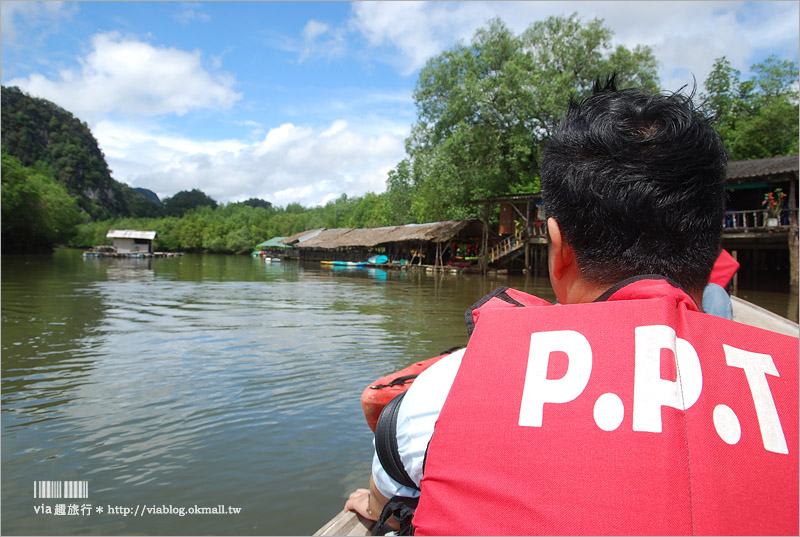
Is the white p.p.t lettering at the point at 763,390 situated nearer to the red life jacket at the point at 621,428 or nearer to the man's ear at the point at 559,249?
the red life jacket at the point at 621,428

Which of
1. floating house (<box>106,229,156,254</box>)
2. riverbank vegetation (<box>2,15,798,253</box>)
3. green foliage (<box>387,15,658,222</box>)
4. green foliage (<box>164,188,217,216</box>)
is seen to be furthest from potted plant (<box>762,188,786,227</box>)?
green foliage (<box>164,188,217,216</box>)

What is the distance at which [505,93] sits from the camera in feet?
83.3

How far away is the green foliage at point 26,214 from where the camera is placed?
1864 inches

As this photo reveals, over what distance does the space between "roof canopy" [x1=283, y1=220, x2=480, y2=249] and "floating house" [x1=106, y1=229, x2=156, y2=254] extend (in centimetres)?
2687

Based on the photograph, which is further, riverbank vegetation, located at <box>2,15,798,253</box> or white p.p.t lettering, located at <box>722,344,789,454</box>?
A: riverbank vegetation, located at <box>2,15,798,253</box>

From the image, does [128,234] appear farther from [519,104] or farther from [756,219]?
[756,219]

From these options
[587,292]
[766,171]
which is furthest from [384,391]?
[766,171]

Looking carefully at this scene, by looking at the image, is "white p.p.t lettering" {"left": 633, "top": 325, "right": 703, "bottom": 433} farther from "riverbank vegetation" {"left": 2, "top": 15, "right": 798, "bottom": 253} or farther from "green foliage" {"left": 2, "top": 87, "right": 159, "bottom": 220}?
"green foliage" {"left": 2, "top": 87, "right": 159, "bottom": 220}

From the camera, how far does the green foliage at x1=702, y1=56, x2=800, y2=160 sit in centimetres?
2586

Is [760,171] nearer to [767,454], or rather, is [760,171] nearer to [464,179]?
[464,179]

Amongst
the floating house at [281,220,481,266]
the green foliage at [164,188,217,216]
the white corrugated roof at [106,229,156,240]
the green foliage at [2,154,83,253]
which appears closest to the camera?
the floating house at [281,220,481,266]

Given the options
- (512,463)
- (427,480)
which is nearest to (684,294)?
(512,463)

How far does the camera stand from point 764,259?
2562 centimetres

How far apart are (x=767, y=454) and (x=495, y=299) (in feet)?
1.88
